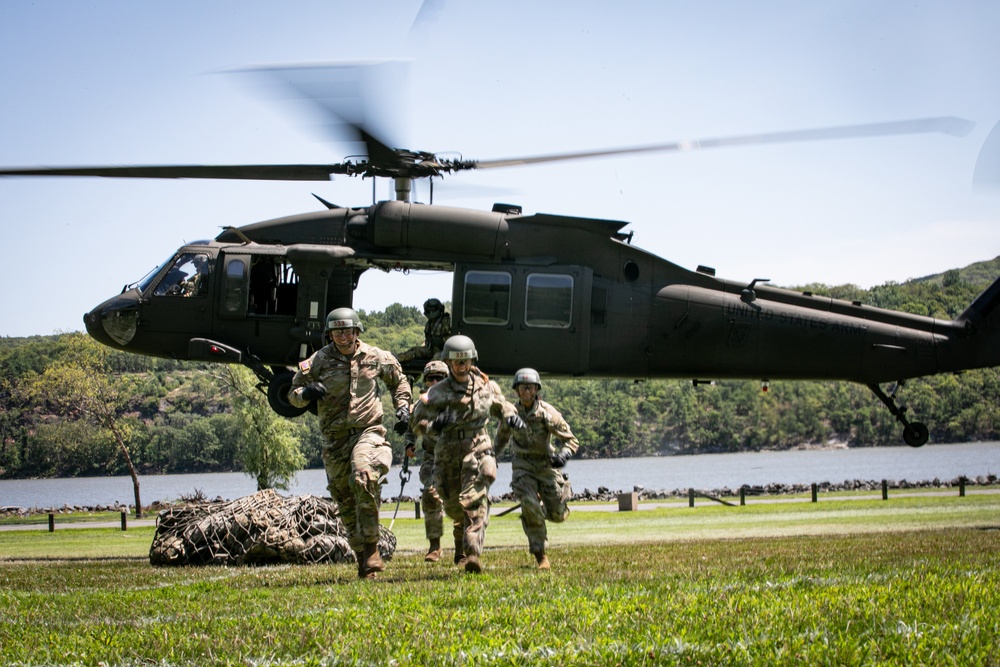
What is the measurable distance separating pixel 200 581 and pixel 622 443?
93899 mm

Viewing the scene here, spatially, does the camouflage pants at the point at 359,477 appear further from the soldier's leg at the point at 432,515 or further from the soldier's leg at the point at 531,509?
the soldier's leg at the point at 432,515

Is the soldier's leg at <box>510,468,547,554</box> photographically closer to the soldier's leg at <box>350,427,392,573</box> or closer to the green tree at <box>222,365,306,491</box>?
the soldier's leg at <box>350,427,392,573</box>

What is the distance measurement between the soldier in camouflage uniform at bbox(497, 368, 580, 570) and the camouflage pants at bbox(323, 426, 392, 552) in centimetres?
143

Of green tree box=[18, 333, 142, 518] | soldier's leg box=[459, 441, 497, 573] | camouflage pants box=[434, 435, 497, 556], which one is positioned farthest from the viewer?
green tree box=[18, 333, 142, 518]

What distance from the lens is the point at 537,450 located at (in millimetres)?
10266

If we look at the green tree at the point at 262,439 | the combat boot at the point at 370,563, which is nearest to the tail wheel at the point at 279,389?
the combat boot at the point at 370,563

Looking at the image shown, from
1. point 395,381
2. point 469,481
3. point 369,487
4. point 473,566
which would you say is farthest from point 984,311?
point 369,487

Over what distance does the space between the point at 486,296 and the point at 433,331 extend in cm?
100

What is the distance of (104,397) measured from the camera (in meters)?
44.7

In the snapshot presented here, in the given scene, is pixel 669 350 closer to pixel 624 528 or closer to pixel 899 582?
pixel 624 528

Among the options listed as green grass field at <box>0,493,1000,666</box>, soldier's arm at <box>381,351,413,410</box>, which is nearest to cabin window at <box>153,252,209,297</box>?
green grass field at <box>0,493,1000,666</box>

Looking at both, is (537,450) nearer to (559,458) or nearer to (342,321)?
(559,458)

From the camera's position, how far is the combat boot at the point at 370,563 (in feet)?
29.4

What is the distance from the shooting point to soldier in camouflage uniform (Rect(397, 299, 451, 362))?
15.3 meters
